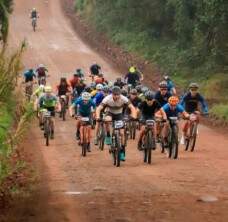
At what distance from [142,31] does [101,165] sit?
27743 millimetres

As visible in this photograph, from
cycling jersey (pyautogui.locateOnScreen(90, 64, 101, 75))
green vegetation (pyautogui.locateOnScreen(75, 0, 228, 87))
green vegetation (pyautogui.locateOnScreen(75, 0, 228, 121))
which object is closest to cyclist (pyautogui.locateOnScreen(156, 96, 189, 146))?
green vegetation (pyautogui.locateOnScreen(75, 0, 228, 121))

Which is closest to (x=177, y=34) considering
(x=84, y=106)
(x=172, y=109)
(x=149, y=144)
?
(x=84, y=106)

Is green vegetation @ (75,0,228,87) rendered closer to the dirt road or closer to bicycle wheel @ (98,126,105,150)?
the dirt road

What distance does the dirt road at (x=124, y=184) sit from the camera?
442 inches

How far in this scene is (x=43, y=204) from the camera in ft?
39.4

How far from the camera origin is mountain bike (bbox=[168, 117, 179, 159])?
1727 cm

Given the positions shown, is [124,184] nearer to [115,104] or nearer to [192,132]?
[115,104]

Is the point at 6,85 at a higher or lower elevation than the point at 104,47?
lower

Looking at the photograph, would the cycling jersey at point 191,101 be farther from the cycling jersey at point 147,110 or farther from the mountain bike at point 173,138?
the cycling jersey at point 147,110

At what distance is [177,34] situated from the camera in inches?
1554

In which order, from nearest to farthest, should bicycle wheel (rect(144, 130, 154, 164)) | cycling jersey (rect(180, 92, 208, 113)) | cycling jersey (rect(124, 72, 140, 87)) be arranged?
1. bicycle wheel (rect(144, 130, 154, 164))
2. cycling jersey (rect(180, 92, 208, 113))
3. cycling jersey (rect(124, 72, 140, 87))

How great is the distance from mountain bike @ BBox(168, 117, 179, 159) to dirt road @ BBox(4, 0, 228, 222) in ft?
0.94

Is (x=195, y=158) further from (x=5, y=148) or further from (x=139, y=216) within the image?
(x=5, y=148)

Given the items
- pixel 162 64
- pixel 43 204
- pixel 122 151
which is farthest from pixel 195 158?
pixel 162 64
